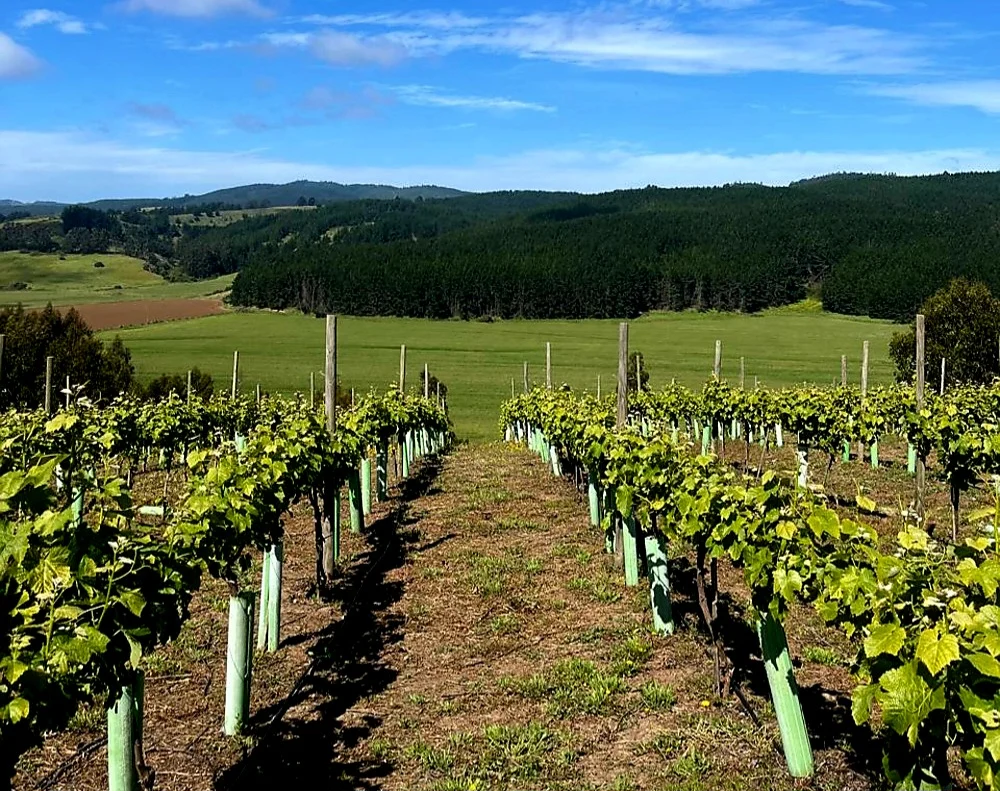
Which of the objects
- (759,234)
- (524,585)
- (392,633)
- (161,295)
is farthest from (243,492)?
(759,234)

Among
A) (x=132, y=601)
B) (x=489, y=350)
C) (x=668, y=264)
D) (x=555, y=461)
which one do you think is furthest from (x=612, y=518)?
(x=668, y=264)

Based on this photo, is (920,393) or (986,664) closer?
(986,664)

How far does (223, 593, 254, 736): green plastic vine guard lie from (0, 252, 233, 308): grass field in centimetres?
9360

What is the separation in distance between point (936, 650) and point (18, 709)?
313 centimetres

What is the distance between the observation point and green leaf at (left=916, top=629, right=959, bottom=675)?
2977 mm

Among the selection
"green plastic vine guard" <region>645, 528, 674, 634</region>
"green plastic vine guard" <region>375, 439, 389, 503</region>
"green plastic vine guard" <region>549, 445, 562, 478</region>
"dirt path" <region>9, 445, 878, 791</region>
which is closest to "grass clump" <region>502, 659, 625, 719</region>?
"dirt path" <region>9, 445, 878, 791</region>

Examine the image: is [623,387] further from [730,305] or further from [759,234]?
[759,234]

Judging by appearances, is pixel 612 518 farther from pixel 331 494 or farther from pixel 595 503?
pixel 331 494

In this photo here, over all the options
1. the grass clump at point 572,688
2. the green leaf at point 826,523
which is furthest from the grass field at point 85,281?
the green leaf at point 826,523

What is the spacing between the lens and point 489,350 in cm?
6781

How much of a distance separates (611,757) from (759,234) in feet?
462

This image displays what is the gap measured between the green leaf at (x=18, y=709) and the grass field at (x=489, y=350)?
32932 millimetres

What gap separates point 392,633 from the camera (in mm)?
8008

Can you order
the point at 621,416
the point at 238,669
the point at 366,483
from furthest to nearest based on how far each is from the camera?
the point at 366,483 < the point at 621,416 < the point at 238,669
